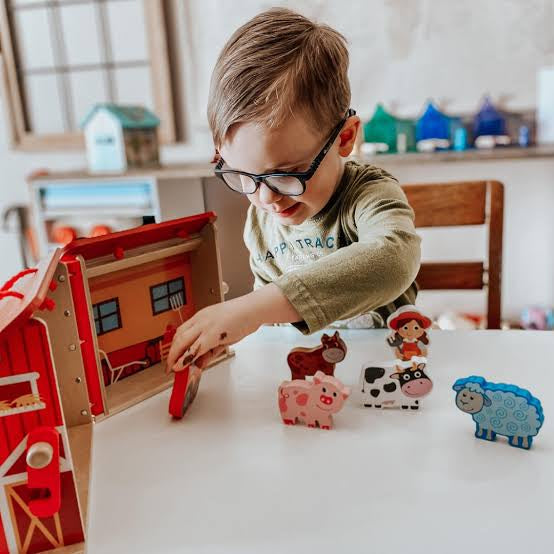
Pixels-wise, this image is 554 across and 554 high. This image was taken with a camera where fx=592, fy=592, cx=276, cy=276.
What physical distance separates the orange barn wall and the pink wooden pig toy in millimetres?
200

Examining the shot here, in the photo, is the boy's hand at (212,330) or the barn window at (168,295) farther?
the barn window at (168,295)

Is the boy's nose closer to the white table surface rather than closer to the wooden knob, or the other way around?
the white table surface

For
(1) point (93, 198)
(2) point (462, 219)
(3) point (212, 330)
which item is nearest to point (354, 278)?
(3) point (212, 330)

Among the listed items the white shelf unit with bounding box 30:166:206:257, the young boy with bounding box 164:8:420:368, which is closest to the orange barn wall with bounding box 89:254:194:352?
the young boy with bounding box 164:8:420:368

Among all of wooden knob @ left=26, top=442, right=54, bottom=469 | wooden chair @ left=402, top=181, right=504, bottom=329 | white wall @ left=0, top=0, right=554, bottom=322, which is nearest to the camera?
wooden knob @ left=26, top=442, right=54, bottom=469

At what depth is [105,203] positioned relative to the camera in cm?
225

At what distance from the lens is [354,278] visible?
1.88ft

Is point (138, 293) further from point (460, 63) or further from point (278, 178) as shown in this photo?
point (460, 63)

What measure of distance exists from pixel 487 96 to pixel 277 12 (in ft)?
5.11

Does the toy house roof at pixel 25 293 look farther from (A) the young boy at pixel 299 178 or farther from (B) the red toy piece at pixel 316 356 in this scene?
(B) the red toy piece at pixel 316 356

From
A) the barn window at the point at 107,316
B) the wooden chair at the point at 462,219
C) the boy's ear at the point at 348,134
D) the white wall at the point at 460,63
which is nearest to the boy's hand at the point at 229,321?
the barn window at the point at 107,316

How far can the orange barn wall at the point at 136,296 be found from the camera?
63cm

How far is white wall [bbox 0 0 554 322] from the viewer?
2.01m

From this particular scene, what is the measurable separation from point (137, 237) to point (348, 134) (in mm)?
287
